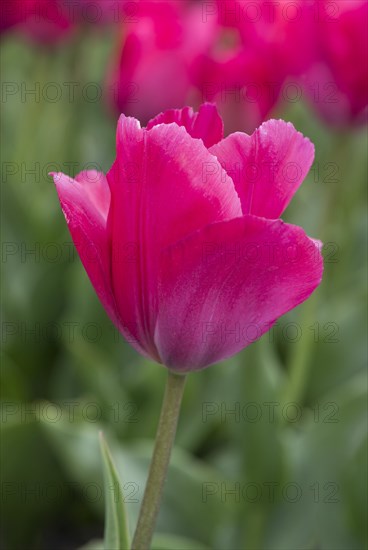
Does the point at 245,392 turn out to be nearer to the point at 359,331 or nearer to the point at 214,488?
the point at 214,488

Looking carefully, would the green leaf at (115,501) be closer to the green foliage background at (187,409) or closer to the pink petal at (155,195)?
the pink petal at (155,195)

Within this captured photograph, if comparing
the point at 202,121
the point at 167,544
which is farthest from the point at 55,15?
the point at 202,121

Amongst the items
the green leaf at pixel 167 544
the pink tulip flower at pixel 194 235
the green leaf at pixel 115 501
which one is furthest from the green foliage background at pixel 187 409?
the pink tulip flower at pixel 194 235

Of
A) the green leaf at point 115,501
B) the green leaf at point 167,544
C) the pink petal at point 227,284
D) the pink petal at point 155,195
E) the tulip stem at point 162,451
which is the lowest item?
the green leaf at point 167,544

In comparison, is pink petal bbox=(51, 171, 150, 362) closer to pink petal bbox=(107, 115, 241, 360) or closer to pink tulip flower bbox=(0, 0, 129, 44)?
pink petal bbox=(107, 115, 241, 360)

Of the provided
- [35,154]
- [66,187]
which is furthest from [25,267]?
[66,187]

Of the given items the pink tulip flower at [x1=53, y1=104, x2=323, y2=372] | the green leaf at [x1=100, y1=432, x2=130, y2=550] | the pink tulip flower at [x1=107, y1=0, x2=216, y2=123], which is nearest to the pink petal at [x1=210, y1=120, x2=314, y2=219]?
the pink tulip flower at [x1=53, y1=104, x2=323, y2=372]
